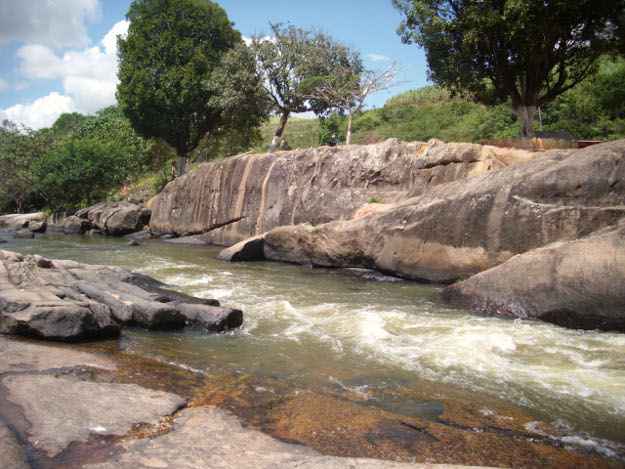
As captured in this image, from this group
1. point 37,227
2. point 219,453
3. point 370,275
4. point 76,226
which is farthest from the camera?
point 76,226

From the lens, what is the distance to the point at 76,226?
1214 inches

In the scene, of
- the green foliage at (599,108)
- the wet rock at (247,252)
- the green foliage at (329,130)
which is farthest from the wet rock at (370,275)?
the green foliage at (329,130)

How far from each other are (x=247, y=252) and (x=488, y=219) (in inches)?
309

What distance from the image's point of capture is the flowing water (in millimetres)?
5199

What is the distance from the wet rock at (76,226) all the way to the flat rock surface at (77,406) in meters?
28.0

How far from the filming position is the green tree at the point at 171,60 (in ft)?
102

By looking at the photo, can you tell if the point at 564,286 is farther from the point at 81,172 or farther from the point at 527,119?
the point at 81,172

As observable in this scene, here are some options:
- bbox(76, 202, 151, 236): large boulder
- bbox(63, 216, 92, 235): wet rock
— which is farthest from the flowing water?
bbox(63, 216, 92, 235): wet rock

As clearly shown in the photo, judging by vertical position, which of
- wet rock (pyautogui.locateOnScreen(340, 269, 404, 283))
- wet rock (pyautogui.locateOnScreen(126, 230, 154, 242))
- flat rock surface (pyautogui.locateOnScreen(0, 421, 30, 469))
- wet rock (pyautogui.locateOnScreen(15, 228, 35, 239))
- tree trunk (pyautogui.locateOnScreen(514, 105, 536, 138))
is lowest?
wet rock (pyautogui.locateOnScreen(15, 228, 35, 239))

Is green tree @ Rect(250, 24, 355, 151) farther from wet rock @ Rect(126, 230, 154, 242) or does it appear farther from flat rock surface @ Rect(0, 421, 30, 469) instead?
flat rock surface @ Rect(0, 421, 30, 469)

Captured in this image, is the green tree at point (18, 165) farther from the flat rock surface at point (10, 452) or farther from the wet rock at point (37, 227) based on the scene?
the flat rock surface at point (10, 452)

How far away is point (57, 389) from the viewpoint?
4.47m

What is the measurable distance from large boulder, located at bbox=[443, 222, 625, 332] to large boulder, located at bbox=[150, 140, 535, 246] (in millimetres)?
5806

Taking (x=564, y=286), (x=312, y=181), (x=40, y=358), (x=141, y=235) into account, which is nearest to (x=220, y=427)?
(x=40, y=358)
